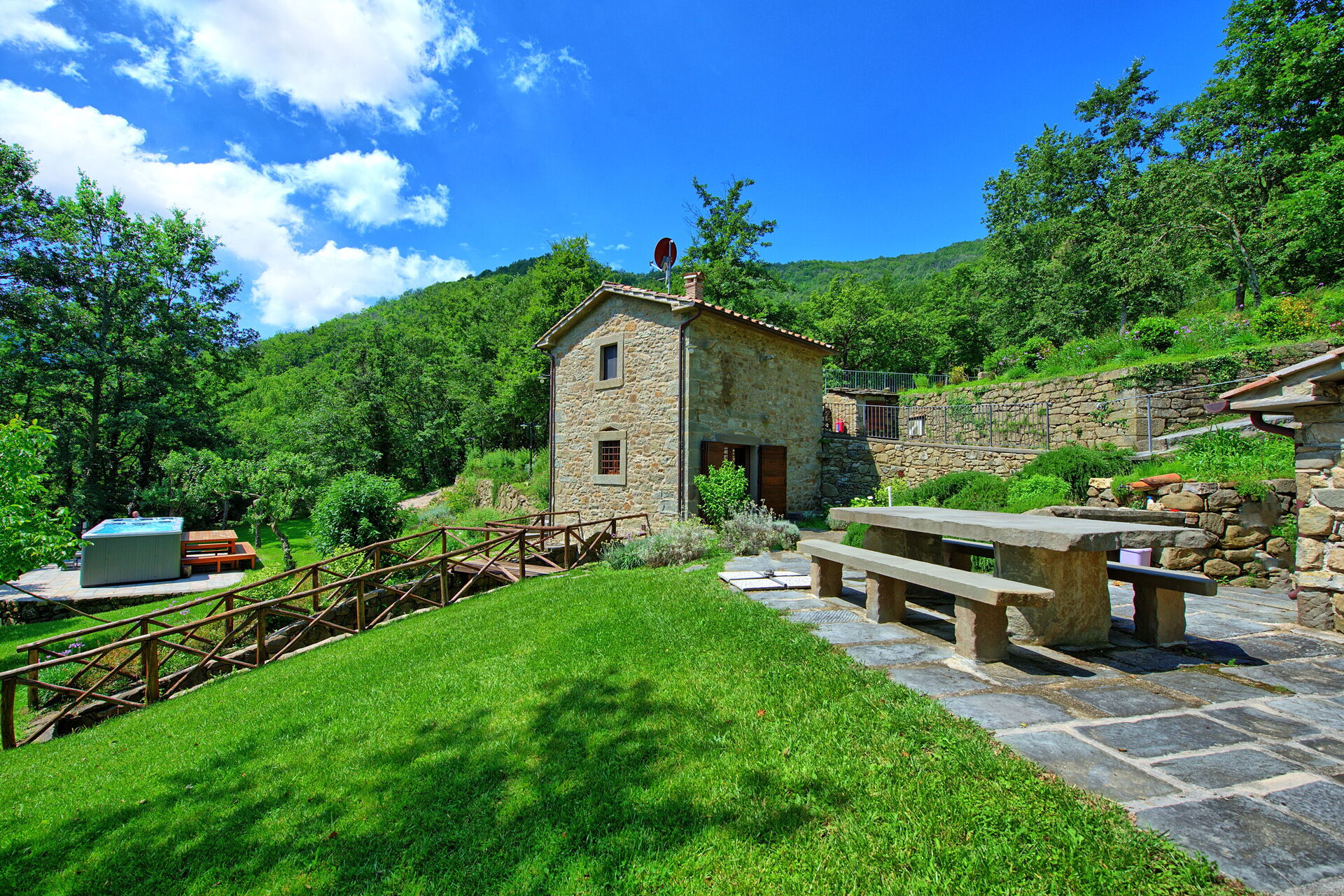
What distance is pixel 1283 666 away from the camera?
3633 mm

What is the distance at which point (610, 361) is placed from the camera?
12977 mm

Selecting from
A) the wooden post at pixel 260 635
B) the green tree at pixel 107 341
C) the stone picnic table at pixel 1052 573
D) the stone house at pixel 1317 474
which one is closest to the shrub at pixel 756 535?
the stone picnic table at pixel 1052 573

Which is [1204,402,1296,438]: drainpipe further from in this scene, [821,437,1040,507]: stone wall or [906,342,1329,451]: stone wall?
[821,437,1040,507]: stone wall

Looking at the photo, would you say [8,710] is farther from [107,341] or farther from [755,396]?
[107,341]

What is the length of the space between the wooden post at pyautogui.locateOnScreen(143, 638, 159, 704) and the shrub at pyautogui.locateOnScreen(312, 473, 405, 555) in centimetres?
702

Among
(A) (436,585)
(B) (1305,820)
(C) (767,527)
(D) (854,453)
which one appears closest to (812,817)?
(B) (1305,820)

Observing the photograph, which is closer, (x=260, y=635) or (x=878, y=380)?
(x=260, y=635)

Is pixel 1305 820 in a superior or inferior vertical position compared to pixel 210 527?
superior

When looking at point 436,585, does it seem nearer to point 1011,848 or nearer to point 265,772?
point 265,772

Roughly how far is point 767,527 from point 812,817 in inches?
284

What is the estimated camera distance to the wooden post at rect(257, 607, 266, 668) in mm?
6645

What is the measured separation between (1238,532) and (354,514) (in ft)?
54.0

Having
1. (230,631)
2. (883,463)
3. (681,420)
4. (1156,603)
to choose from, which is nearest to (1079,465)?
(883,463)

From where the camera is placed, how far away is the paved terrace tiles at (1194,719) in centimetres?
195
